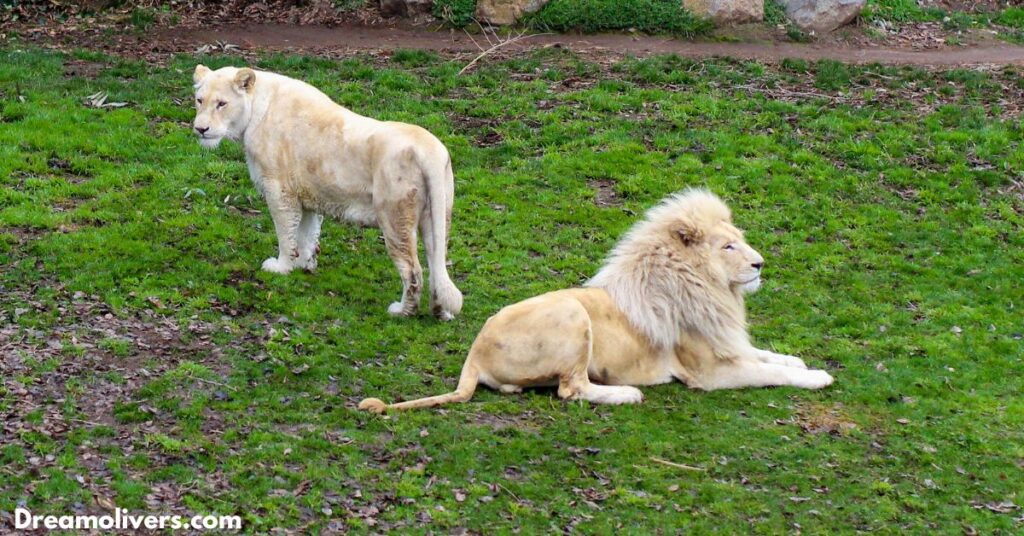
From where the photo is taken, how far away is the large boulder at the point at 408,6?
71.0 feet

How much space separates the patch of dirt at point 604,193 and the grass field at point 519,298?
0.13ft

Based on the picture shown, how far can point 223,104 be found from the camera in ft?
39.8

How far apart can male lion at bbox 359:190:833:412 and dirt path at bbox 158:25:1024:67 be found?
399 inches

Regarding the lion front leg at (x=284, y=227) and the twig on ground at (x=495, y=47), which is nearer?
the lion front leg at (x=284, y=227)

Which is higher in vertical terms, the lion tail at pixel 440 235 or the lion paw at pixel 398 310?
the lion tail at pixel 440 235

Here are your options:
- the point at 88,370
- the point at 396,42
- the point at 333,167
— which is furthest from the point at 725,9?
the point at 88,370

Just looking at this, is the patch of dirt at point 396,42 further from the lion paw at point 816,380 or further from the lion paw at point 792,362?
the lion paw at point 816,380

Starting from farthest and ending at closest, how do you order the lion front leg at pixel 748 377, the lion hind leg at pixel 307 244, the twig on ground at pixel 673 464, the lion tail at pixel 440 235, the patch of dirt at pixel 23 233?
the patch of dirt at pixel 23 233 → the lion hind leg at pixel 307 244 → the lion tail at pixel 440 235 → the lion front leg at pixel 748 377 → the twig on ground at pixel 673 464

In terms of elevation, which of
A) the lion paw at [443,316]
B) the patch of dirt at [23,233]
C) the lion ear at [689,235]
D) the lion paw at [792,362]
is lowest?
the patch of dirt at [23,233]

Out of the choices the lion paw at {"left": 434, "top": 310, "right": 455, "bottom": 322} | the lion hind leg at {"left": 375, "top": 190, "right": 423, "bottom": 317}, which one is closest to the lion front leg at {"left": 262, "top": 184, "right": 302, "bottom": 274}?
the lion hind leg at {"left": 375, "top": 190, "right": 423, "bottom": 317}

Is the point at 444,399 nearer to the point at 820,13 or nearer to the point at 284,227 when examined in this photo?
the point at 284,227

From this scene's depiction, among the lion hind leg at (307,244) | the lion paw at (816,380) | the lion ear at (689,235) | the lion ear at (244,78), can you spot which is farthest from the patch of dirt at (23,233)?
the lion paw at (816,380)

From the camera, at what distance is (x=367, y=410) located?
32.1ft

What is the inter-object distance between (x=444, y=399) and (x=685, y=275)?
2.35 m
